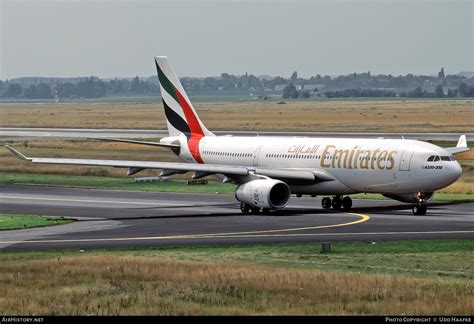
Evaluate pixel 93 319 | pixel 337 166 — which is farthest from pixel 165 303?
pixel 337 166

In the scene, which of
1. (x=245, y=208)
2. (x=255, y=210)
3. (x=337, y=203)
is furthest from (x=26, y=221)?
(x=337, y=203)

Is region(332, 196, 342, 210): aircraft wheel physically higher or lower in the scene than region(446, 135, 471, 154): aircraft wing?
lower

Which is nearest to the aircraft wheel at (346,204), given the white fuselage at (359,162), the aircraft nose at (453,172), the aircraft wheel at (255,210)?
the white fuselage at (359,162)

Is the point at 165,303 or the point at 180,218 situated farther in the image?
the point at 180,218

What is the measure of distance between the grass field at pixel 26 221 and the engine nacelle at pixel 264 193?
31.6ft

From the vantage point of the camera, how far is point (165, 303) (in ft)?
103

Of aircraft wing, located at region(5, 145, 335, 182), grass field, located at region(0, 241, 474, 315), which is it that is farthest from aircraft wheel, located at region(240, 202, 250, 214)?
grass field, located at region(0, 241, 474, 315)

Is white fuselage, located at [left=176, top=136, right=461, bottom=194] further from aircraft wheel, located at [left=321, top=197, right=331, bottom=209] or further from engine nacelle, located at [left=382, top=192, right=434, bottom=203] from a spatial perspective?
engine nacelle, located at [left=382, top=192, right=434, bottom=203]

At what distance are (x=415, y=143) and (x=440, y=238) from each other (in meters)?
12.9

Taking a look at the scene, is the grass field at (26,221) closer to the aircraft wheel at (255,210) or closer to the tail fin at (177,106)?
the aircraft wheel at (255,210)

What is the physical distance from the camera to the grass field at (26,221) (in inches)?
2207

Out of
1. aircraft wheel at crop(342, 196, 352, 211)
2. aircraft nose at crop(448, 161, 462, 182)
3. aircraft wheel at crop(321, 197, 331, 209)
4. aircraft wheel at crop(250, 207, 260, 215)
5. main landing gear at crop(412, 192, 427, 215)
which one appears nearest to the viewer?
aircraft nose at crop(448, 161, 462, 182)

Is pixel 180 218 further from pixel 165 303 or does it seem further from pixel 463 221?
pixel 165 303

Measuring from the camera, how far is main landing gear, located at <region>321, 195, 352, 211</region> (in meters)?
64.4
